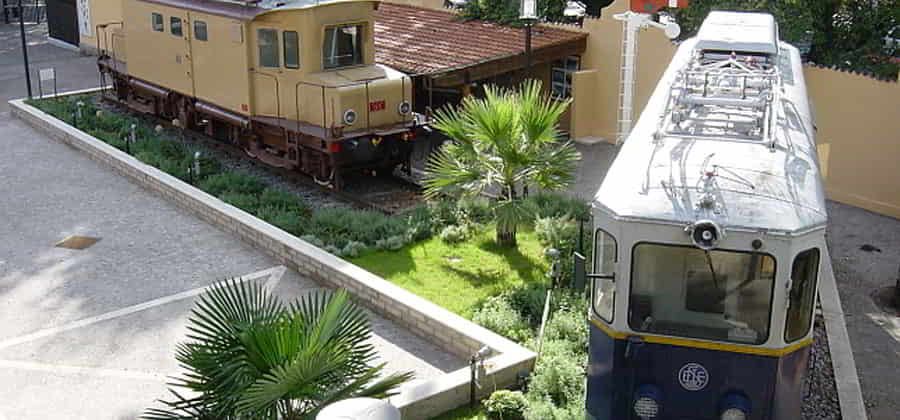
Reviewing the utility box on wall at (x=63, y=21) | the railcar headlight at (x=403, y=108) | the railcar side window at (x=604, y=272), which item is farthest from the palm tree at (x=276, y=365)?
the utility box on wall at (x=63, y=21)

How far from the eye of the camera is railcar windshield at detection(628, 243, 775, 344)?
705 centimetres

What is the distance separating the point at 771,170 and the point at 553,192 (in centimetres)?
742

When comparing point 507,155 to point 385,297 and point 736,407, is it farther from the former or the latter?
point 736,407

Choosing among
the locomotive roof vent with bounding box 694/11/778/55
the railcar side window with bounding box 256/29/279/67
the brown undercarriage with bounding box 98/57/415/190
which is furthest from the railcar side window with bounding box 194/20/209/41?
the locomotive roof vent with bounding box 694/11/778/55

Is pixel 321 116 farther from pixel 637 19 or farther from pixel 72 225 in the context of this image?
pixel 637 19

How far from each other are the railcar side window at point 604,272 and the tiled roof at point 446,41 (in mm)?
10658

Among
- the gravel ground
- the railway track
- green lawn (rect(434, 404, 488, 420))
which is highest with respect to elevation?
the railway track

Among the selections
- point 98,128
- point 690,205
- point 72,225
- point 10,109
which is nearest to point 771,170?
point 690,205

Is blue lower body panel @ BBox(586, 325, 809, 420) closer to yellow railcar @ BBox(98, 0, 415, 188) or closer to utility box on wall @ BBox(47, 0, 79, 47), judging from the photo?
yellow railcar @ BBox(98, 0, 415, 188)

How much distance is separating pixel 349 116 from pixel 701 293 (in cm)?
921

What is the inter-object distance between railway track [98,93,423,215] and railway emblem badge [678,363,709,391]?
8128 millimetres

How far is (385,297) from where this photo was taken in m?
11.4

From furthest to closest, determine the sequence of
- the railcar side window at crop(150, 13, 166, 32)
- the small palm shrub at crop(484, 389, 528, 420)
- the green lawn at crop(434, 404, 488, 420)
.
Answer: the railcar side window at crop(150, 13, 166, 32)
the green lawn at crop(434, 404, 488, 420)
the small palm shrub at crop(484, 389, 528, 420)

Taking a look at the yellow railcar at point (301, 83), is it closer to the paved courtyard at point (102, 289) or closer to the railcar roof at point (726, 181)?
the paved courtyard at point (102, 289)
